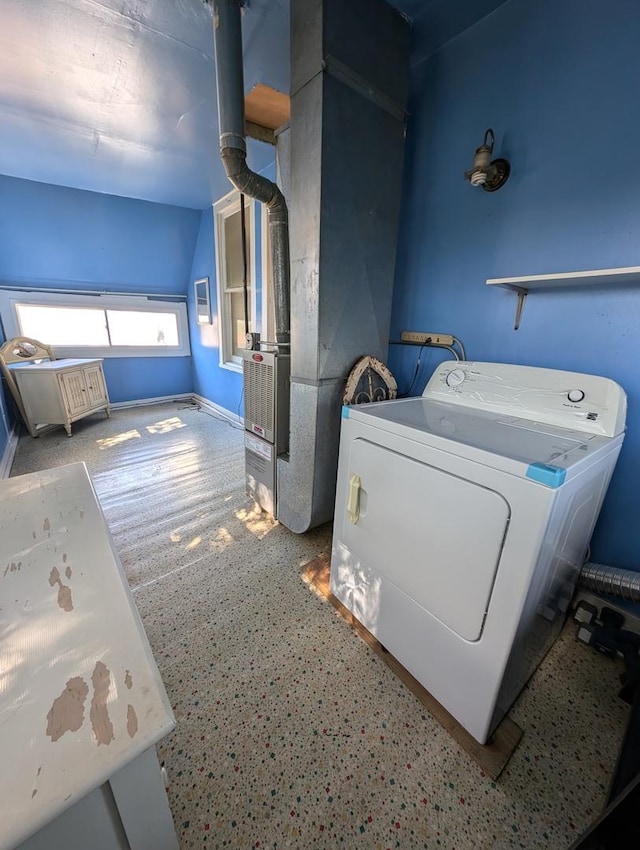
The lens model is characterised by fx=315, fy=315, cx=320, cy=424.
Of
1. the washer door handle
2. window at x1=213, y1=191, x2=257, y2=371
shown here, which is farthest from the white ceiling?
the washer door handle

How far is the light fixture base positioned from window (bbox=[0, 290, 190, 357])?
465 centimetres

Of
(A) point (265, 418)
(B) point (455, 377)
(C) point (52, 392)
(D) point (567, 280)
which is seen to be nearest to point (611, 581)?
(B) point (455, 377)

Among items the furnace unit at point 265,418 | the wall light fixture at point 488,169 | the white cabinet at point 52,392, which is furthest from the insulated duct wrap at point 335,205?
the white cabinet at point 52,392

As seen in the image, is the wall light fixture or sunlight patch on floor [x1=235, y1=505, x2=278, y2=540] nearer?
the wall light fixture

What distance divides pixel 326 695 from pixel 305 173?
228 cm

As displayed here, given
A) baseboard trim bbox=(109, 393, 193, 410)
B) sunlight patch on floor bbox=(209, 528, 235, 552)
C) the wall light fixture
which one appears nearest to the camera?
the wall light fixture

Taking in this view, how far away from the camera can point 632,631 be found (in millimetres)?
1360

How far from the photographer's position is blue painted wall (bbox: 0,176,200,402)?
11.3ft

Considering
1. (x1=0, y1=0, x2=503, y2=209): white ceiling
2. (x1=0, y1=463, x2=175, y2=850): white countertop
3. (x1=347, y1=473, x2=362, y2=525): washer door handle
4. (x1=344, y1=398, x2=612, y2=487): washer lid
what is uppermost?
(x1=0, y1=0, x2=503, y2=209): white ceiling

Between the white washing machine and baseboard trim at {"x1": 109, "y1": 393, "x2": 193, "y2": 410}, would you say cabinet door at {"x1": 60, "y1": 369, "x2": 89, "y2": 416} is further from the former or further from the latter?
the white washing machine

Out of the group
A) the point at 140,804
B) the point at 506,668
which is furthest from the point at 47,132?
the point at 506,668

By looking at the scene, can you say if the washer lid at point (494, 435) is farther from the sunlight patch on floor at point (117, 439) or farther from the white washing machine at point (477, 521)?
the sunlight patch on floor at point (117, 439)

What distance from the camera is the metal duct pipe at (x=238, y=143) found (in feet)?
4.91

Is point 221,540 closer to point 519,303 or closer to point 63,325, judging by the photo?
point 519,303
